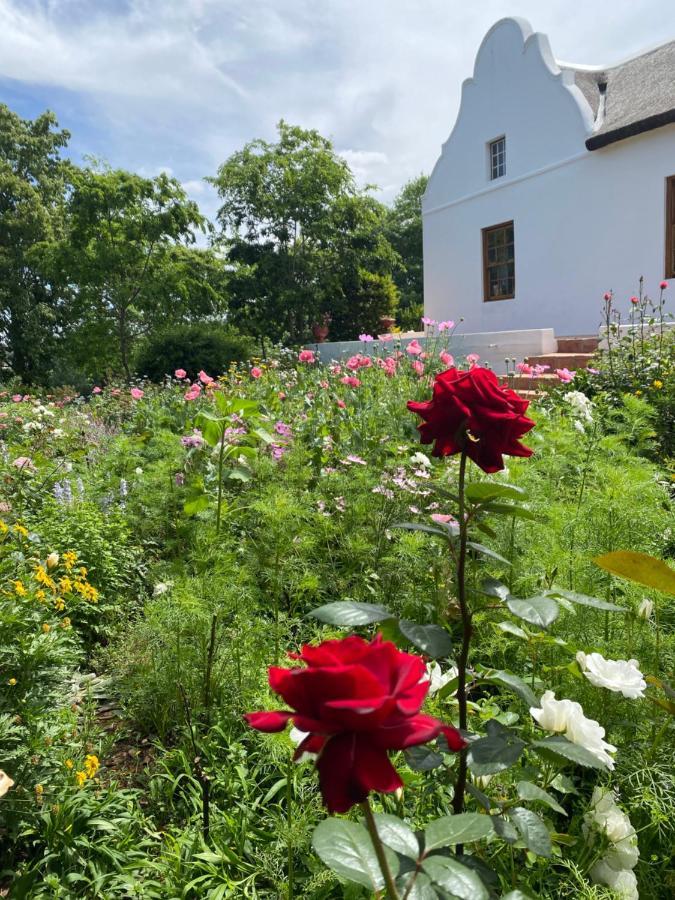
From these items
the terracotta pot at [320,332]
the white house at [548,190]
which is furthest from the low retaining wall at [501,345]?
the terracotta pot at [320,332]

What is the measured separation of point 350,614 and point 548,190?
12124 millimetres

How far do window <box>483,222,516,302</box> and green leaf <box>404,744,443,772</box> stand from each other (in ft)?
40.3

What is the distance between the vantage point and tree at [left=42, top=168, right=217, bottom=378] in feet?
46.0

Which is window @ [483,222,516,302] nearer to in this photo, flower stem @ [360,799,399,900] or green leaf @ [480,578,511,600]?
green leaf @ [480,578,511,600]

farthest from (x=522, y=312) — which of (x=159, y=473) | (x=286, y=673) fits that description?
(x=286, y=673)

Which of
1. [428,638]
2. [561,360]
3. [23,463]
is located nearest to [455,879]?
[428,638]

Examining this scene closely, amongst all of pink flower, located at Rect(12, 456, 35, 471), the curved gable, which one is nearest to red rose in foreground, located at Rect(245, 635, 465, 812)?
pink flower, located at Rect(12, 456, 35, 471)

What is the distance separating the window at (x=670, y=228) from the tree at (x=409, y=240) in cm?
2515

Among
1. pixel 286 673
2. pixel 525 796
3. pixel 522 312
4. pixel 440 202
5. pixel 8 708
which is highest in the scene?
pixel 440 202

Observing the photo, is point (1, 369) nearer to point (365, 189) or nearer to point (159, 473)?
point (365, 189)

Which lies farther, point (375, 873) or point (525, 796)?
point (525, 796)

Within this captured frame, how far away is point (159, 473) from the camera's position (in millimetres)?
3303

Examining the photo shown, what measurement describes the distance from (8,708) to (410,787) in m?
1.14

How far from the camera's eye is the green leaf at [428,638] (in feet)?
2.95
